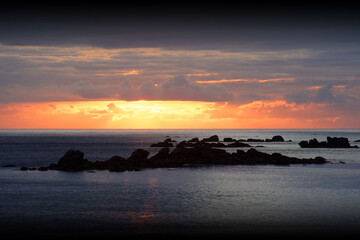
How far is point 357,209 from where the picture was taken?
158ft

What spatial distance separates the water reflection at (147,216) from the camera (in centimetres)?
3853

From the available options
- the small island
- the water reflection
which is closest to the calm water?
the water reflection

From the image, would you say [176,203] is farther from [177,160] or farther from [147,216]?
[177,160]

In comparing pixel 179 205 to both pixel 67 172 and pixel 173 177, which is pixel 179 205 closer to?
pixel 173 177

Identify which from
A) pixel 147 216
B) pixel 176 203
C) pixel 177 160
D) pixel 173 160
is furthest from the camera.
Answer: pixel 177 160

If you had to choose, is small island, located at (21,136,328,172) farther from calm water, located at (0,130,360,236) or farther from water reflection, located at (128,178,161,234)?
water reflection, located at (128,178,161,234)

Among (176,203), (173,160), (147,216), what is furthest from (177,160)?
(147,216)

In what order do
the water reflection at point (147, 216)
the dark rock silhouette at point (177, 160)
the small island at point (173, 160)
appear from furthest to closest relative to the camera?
the dark rock silhouette at point (177, 160) < the small island at point (173, 160) < the water reflection at point (147, 216)

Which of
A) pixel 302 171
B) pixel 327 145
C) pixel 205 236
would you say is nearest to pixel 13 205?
pixel 205 236

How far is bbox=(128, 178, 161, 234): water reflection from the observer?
3853cm

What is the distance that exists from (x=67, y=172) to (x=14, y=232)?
49497mm

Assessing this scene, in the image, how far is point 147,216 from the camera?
44.0 m

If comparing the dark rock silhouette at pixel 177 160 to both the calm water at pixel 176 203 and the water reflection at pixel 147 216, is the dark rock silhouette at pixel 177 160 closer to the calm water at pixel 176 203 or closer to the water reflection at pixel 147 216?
the calm water at pixel 176 203

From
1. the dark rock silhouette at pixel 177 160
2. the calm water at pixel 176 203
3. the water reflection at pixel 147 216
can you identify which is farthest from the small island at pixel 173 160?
the water reflection at pixel 147 216
